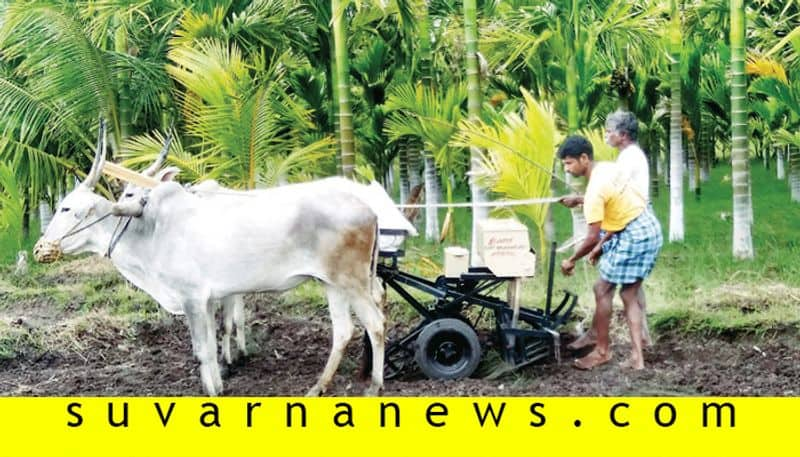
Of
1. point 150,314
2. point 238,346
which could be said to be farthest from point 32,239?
point 238,346

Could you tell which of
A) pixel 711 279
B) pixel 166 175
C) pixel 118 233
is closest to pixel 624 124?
pixel 166 175

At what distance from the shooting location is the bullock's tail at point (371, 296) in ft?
18.5

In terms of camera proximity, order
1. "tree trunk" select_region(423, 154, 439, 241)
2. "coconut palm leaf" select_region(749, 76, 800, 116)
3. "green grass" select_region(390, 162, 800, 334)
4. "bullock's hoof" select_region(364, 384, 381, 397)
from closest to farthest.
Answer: "bullock's hoof" select_region(364, 384, 381, 397)
"green grass" select_region(390, 162, 800, 334)
"coconut palm leaf" select_region(749, 76, 800, 116)
"tree trunk" select_region(423, 154, 439, 241)

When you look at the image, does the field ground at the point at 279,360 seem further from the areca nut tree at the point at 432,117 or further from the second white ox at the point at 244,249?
the areca nut tree at the point at 432,117

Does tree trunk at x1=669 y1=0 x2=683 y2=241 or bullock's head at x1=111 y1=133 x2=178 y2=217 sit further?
tree trunk at x1=669 y1=0 x2=683 y2=241

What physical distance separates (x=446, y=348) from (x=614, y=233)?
127 cm

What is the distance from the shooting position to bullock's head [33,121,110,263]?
563 centimetres

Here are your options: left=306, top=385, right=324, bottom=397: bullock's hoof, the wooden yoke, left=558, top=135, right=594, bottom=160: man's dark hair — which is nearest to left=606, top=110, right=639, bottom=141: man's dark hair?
left=558, top=135, right=594, bottom=160: man's dark hair

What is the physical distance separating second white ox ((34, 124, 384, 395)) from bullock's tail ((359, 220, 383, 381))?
3cm

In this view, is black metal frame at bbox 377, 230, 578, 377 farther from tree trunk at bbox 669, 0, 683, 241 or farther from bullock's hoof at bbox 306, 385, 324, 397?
tree trunk at bbox 669, 0, 683, 241

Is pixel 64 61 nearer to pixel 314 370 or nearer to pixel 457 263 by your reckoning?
pixel 314 370

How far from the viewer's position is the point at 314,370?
21.1 feet

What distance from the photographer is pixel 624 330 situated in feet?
22.7

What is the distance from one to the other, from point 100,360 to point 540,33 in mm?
6682
